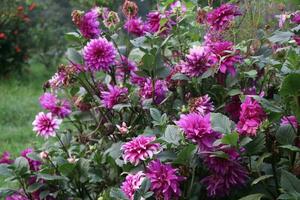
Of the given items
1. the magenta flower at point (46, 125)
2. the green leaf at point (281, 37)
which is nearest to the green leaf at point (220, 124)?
the green leaf at point (281, 37)

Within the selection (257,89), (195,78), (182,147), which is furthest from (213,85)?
(182,147)

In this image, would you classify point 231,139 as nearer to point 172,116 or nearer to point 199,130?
point 199,130

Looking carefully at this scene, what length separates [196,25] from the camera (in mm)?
2365

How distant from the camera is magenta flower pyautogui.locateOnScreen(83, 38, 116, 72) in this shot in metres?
2.00

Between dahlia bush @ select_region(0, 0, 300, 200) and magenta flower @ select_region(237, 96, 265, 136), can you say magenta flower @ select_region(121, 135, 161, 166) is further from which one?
magenta flower @ select_region(237, 96, 265, 136)

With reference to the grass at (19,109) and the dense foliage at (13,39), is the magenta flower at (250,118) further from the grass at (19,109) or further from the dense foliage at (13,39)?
the dense foliage at (13,39)

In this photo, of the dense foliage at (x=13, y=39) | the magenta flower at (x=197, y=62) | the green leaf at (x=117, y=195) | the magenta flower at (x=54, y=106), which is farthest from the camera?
the dense foliage at (x=13, y=39)

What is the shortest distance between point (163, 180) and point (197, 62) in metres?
0.46

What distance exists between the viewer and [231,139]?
1.49 meters

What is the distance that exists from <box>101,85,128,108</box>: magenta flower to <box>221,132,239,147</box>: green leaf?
2.01 feet

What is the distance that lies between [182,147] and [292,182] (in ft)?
1.04

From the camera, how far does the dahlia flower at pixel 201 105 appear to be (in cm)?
176

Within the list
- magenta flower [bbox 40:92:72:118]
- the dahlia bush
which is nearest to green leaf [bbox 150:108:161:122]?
the dahlia bush

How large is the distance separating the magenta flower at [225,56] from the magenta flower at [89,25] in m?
0.56
